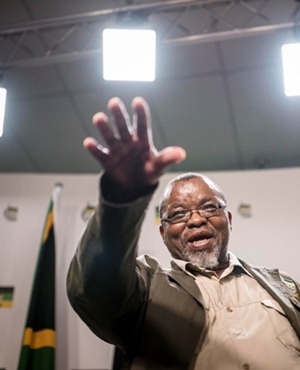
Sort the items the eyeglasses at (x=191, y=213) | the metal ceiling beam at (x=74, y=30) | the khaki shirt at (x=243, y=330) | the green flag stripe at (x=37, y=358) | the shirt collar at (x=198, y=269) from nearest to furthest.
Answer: the khaki shirt at (x=243, y=330) < the shirt collar at (x=198, y=269) < the eyeglasses at (x=191, y=213) < the metal ceiling beam at (x=74, y=30) < the green flag stripe at (x=37, y=358)

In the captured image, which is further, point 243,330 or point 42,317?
point 42,317

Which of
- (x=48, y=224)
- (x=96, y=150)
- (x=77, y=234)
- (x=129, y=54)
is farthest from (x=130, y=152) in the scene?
(x=77, y=234)

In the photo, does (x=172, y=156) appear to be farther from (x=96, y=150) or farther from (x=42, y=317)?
(x=42, y=317)

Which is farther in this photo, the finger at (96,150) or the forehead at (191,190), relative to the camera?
the forehead at (191,190)

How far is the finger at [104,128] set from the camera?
0.77 metres

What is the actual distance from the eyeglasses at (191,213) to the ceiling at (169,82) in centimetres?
149

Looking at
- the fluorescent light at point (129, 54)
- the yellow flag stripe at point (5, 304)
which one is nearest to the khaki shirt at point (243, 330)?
the fluorescent light at point (129, 54)

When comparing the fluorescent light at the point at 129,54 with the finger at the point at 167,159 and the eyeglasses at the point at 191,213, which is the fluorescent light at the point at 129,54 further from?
the finger at the point at 167,159

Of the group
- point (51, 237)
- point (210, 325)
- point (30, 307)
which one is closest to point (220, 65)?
point (51, 237)

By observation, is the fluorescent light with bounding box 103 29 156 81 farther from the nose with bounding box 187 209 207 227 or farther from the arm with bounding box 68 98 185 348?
the arm with bounding box 68 98 185 348

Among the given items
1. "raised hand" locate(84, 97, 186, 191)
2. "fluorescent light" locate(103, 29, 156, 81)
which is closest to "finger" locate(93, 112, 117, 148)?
"raised hand" locate(84, 97, 186, 191)

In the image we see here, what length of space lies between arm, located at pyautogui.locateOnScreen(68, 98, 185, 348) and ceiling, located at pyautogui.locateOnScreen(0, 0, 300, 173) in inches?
75.4

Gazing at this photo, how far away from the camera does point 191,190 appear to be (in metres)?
1.42

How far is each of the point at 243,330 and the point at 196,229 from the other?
34cm
